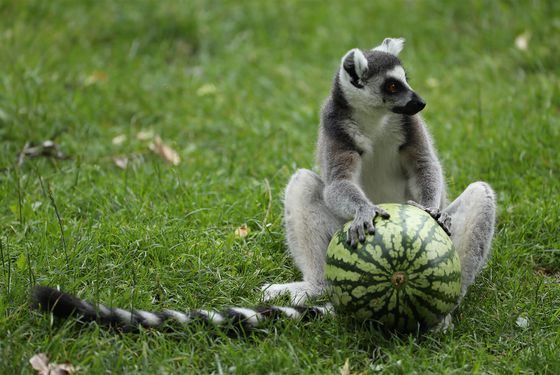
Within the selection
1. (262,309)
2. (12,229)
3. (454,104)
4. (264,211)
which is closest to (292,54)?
(454,104)

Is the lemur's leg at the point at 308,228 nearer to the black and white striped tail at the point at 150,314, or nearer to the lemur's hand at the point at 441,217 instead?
the black and white striped tail at the point at 150,314

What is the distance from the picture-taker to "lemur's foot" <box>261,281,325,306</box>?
437 cm

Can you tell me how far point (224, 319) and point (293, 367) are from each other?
467 mm

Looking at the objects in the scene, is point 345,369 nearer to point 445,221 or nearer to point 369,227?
point 369,227

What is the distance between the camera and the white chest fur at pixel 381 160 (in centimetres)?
461

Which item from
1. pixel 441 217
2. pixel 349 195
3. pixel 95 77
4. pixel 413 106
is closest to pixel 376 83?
pixel 413 106

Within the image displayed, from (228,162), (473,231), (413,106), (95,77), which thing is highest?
(413,106)

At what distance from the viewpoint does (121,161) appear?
20.7 feet

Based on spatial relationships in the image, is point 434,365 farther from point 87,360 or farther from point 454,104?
point 454,104

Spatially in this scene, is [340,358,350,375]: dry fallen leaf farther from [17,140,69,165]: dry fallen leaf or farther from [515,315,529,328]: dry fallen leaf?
[17,140,69,165]: dry fallen leaf

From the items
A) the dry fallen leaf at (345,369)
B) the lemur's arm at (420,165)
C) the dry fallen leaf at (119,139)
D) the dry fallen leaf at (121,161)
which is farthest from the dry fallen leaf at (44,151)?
the dry fallen leaf at (345,369)

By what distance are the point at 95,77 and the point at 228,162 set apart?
2.17m

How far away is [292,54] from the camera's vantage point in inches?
348

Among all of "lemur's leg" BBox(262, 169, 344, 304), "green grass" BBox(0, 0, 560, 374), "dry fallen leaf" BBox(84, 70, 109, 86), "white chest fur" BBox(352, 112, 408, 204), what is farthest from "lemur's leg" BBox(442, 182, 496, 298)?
"dry fallen leaf" BBox(84, 70, 109, 86)
